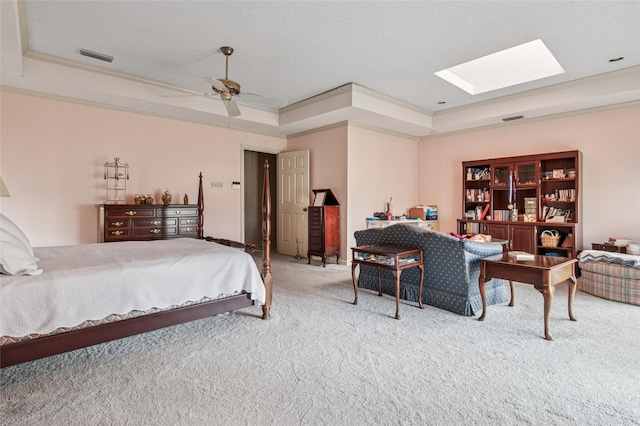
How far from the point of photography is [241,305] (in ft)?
10.1

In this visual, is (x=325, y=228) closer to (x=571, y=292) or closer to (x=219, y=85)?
(x=219, y=85)

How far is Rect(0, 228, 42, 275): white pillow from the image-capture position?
207cm

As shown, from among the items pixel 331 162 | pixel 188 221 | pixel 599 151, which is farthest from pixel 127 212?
pixel 599 151

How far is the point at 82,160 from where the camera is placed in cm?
492

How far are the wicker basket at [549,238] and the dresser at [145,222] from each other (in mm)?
5623

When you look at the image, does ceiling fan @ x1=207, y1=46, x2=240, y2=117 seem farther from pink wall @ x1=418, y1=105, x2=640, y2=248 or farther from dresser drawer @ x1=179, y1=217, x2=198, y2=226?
pink wall @ x1=418, y1=105, x2=640, y2=248

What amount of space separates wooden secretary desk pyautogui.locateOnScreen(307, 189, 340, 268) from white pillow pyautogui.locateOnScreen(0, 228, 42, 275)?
13.8 feet

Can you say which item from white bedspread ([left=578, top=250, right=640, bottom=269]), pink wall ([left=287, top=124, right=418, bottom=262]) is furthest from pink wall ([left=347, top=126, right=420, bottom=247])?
white bedspread ([left=578, top=250, right=640, bottom=269])

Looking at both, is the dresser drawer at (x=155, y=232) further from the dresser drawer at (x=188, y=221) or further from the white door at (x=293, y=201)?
the white door at (x=293, y=201)

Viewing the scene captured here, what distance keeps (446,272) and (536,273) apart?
0.83 m

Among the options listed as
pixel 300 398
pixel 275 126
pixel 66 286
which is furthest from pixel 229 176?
pixel 300 398

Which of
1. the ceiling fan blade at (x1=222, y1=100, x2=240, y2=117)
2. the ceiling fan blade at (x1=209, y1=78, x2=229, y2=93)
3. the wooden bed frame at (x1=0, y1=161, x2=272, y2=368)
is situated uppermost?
the ceiling fan blade at (x1=209, y1=78, x2=229, y2=93)

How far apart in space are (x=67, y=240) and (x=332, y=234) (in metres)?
4.04

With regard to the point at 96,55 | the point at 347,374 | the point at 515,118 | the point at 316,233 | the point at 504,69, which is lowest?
the point at 347,374
